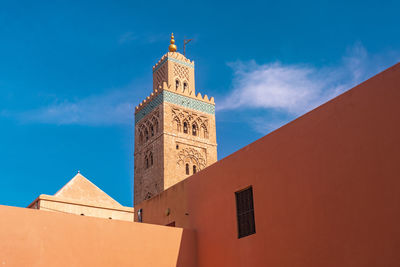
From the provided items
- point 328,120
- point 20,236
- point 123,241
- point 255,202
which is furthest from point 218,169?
point 20,236

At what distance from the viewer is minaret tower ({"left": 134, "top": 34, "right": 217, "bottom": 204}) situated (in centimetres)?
2575

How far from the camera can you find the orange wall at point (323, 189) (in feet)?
22.6

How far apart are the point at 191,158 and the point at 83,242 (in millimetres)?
17376

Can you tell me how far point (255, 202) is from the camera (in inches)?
359

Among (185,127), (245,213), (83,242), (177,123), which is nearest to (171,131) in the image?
(177,123)

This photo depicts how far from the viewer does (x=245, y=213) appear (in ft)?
30.8

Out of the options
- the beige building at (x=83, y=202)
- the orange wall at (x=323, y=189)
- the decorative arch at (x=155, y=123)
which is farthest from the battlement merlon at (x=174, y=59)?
the orange wall at (x=323, y=189)

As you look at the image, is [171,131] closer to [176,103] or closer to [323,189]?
[176,103]

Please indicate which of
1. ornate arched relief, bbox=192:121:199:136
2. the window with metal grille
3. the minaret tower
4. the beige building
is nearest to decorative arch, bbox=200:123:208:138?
the minaret tower

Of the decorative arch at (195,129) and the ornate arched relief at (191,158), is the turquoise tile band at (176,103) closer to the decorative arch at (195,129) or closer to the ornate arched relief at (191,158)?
the decorative arch at (195,129)

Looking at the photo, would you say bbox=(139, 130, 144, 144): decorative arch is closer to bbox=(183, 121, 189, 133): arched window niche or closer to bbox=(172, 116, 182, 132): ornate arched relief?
bbox=(172, 116, 182, 132): ornate arched relief

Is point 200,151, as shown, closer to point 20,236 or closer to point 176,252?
point 176,252

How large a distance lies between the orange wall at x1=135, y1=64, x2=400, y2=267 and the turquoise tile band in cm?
1675

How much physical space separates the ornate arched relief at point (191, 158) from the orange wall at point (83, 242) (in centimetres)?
1555
